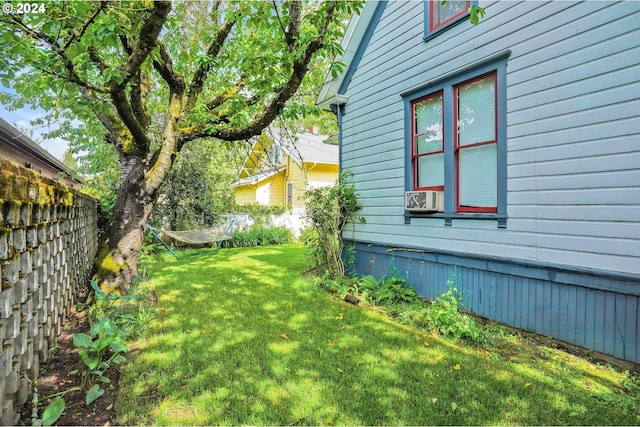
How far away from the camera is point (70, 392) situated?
2.16 metres

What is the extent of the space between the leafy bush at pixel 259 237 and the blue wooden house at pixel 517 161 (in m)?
6.74

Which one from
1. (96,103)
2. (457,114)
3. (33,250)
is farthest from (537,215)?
(96,103)

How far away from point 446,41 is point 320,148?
12612 millimetres

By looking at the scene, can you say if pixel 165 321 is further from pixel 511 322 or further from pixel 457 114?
pixel 457 114

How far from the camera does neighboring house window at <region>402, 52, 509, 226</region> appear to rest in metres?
3.66

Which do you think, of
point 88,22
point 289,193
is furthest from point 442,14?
point 289,193

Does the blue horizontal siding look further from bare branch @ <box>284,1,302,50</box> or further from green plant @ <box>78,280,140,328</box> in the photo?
green plant @ <box>78,280,140,328</box>

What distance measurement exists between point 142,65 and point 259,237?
25.3 feet

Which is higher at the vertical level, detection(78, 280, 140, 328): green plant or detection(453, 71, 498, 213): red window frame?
detection(453, 71, 498, 213): red window frame

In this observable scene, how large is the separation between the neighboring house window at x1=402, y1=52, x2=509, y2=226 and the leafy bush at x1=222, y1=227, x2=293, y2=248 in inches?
299

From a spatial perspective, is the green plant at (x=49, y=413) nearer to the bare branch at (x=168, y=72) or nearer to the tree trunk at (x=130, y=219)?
the tree trunk at (x=130, y=219)

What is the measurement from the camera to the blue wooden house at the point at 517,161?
2750mm

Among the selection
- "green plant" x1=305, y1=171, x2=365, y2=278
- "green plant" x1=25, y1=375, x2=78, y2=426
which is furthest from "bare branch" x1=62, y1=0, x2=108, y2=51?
"green plant" x1=305, y1=171, x2=365, y2=278

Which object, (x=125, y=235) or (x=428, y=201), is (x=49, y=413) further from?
(x=428, y=201)
